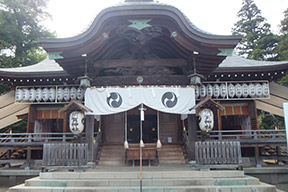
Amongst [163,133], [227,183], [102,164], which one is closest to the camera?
[227,183]

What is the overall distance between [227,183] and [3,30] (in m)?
22.5

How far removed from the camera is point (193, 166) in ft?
25.7

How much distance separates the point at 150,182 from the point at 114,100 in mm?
3272

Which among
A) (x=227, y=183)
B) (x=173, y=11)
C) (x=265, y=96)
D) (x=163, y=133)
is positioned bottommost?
(x=227, y=183)

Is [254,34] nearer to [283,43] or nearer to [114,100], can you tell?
[283,43]

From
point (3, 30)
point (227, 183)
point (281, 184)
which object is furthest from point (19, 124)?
point (281, 184)

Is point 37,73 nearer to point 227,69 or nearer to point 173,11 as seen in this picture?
point 173,11

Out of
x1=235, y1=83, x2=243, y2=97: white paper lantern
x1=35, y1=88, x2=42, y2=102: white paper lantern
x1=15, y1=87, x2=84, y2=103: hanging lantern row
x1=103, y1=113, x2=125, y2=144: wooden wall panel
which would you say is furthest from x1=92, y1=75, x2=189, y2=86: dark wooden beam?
x1=35, y1=88, x2=42, y2=102: white paper lantern

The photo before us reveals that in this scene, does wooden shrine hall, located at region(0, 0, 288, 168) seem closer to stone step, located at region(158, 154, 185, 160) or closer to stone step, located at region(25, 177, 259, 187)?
stone step, located at region(158, 154, 185, 160)

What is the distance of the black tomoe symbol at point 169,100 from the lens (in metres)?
8.05

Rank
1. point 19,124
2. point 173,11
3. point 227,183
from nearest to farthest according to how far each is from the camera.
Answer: point 227,183 → point 173,11 → point 19,124

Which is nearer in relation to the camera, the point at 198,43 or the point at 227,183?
the point at 227,183

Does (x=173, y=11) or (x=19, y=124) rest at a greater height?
(x=173, y=11)

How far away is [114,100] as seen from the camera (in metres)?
8.11
